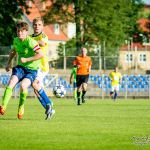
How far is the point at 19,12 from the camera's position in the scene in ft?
228

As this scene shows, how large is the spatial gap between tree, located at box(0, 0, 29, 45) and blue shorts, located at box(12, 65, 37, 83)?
49984 mm

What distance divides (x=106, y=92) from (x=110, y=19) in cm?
3574

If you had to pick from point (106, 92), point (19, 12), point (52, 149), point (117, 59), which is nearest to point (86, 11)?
point (19, 12)

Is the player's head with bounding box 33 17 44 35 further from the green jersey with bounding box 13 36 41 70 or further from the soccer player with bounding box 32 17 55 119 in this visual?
the green jersey with bounding box 13 36 41 70

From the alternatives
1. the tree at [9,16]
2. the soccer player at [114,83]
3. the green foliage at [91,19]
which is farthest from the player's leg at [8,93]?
the green foliage at [91,19]

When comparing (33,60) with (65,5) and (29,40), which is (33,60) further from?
(65,5)

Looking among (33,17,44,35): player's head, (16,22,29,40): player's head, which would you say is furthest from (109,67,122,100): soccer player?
(16,22,29,40): player's head

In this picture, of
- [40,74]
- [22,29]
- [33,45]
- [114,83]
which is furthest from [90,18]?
[22,29]

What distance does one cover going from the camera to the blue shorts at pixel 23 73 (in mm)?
16938

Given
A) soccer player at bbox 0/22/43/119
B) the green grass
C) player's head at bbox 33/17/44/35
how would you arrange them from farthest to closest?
player's head at bbox 33/17/44/35
soccer player at bbox 0/22/43/119
the green grass

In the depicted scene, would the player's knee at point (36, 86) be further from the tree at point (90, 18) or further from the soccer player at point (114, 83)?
the tree at point (90, 18)

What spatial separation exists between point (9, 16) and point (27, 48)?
51953 millimetres

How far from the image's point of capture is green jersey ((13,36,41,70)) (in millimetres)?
16781

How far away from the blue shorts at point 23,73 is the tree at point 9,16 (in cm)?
4998
